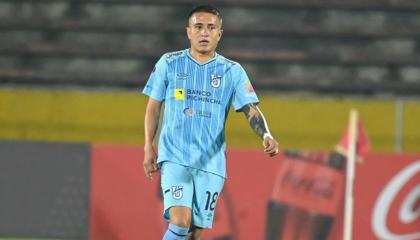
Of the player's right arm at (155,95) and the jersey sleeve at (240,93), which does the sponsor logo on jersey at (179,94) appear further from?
the jersey sleeve at (240,93)

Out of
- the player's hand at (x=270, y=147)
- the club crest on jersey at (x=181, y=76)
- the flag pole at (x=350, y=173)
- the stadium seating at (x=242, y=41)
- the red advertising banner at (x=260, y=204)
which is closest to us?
the player's hand at (x=270, y=147)

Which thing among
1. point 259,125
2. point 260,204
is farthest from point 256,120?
point 260,204

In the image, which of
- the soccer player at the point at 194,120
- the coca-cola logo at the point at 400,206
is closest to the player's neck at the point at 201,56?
the soccer player at the point at 194,120

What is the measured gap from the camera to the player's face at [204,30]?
5078mm

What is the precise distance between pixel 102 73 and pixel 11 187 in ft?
14.1

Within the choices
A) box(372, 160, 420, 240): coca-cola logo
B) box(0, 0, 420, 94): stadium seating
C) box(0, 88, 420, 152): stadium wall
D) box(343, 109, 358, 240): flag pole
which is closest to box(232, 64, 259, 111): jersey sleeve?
box(343, 109, 358, 240): flag pole

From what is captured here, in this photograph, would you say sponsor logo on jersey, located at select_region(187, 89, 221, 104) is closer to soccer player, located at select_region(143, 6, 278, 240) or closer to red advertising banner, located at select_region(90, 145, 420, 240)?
soccer player, located at select_region(143, 6, 278, 240)

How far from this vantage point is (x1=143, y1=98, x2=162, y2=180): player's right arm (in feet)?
16.7

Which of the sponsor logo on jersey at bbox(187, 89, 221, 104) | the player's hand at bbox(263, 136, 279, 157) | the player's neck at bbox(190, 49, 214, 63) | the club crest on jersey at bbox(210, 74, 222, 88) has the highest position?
the player's neck at bbox(190, 49, 214, 63)

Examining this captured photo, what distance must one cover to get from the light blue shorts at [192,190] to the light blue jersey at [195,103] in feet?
0.12

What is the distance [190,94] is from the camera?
512cm

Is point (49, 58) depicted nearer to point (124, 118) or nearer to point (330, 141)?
point (124, 118)

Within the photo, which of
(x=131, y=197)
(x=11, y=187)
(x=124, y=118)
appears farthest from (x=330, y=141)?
(x=11, y=187)

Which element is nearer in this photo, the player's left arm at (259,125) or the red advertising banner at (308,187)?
the player's left arm at (259,125)
